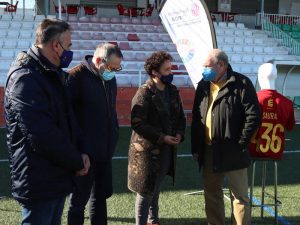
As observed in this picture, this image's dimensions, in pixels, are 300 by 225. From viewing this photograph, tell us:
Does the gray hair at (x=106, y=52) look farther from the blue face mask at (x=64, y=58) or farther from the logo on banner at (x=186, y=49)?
the logo on banner at (x=186, y=49)

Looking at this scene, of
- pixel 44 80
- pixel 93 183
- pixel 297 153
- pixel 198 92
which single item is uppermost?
pixel 44 80

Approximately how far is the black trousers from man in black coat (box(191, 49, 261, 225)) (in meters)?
0.84

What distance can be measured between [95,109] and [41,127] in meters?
1.14

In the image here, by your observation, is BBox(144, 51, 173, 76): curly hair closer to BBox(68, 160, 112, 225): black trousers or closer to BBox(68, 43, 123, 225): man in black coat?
BBox(68, 43, 123, 225): man in black coat

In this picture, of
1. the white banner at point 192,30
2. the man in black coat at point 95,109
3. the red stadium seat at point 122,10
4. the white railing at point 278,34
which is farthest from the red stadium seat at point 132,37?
the man in black coat at point 95,109

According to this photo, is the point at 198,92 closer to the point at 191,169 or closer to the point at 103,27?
the point at 191,169

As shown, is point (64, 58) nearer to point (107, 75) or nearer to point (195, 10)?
point (107, 75)

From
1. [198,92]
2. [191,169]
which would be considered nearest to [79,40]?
[191,169]

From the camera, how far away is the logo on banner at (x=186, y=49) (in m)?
5.53

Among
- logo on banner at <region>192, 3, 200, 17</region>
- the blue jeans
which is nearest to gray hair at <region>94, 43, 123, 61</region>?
the blue jeans

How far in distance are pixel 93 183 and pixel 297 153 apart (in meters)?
5.40

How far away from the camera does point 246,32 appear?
64.9 feet

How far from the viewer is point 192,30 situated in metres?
5.45

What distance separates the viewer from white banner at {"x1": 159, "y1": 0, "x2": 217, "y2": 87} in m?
5.16
